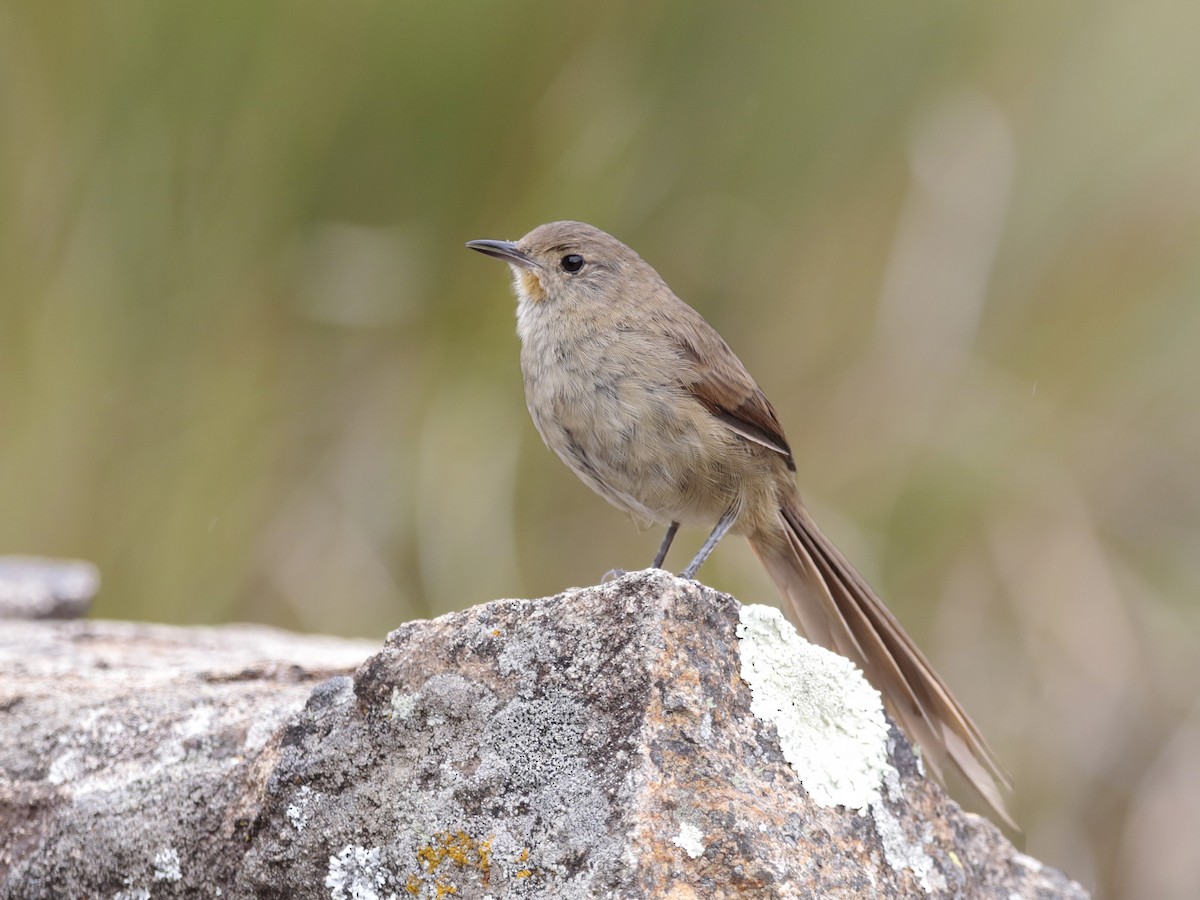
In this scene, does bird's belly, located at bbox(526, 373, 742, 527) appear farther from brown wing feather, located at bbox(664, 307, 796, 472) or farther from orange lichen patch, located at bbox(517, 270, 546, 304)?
orange lichen patch, located at bbox(517, 270, 546, 304)

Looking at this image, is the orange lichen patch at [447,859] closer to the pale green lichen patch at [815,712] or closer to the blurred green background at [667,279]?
the pale green lichen patch at [815,712]

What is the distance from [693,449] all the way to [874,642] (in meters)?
0.65

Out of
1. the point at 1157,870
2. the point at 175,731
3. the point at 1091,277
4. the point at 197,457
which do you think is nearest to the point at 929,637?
the point at 1157,870

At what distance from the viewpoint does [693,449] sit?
330 centimetres

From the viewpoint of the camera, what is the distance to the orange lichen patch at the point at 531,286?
3811 mm

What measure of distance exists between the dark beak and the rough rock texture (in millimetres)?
1860

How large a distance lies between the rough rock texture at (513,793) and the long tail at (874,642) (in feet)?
1.29

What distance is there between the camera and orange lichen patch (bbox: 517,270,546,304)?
381 centimetres

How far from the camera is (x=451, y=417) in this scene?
505cm

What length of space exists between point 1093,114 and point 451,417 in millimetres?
2933

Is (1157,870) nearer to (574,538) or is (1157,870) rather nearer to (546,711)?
(574,538)

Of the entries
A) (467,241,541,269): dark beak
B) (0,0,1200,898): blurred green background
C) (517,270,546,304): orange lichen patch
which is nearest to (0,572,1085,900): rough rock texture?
(517,270,546,304): orange lichen patch

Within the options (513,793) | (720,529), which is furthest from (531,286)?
(513,793)

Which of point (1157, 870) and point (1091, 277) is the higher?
point (1091, 277)
